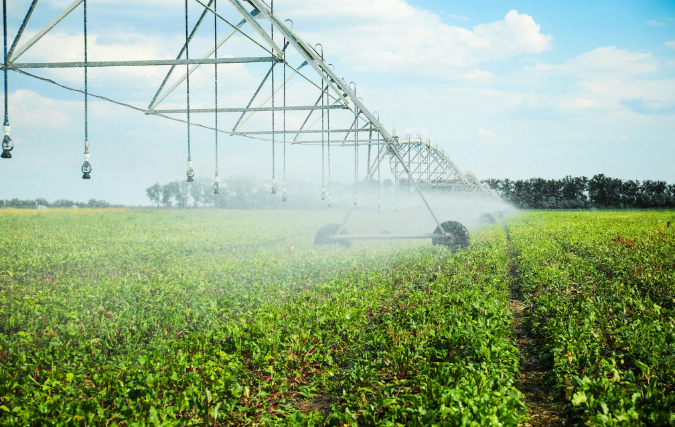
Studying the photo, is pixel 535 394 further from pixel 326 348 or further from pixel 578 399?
pixel 326 348

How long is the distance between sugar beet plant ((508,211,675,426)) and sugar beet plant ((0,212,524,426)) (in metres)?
0.54

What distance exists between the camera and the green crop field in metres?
3.26

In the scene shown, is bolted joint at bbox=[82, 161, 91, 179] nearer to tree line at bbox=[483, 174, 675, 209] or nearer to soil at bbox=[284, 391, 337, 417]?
soil at bbox=[284, 391, 337, 417]

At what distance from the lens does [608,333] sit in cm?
510

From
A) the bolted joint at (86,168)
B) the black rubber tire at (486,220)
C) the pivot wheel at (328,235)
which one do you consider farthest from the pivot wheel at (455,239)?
the black rubber tire at (486,220)

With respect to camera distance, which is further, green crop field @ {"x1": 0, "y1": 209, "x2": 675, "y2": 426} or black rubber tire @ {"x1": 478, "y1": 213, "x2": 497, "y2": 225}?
black rubber tire @ {"x1": 478, "y1": 213, "x2": 497, "y2": 225}

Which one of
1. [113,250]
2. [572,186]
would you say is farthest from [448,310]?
[572,186]

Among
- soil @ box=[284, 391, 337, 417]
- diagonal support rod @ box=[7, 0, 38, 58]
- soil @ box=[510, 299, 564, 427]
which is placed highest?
diagonal support rod @ box=[7, 0, 38, 58]

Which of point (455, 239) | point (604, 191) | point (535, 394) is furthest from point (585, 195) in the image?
point (535, 394)

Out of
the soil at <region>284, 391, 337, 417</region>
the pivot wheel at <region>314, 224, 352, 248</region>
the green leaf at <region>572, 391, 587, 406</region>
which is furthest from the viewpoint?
the pivot wheel at <region>314, 224, 352, 248</region>

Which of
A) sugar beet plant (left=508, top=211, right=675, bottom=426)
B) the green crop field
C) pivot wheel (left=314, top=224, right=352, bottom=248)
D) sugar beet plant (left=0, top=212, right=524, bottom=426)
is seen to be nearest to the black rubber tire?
pivot wheel (left=314, top=224, right=352, bottom=248)

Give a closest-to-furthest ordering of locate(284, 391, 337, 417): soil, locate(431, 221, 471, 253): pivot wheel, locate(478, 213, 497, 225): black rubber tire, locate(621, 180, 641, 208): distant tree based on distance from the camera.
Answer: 1. locate(284, 391, 337, 417): soil
2. locate(431, 221, 471, 253): pivot wheel
3. locate(478, 213, 497, 225): black rubber tire
4. locate(621, 180, 641, 208): distant tree

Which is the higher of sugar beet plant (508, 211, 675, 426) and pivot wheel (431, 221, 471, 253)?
pivot wheel (431, 221, 471, 253)

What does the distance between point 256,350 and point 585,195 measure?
87609mm
